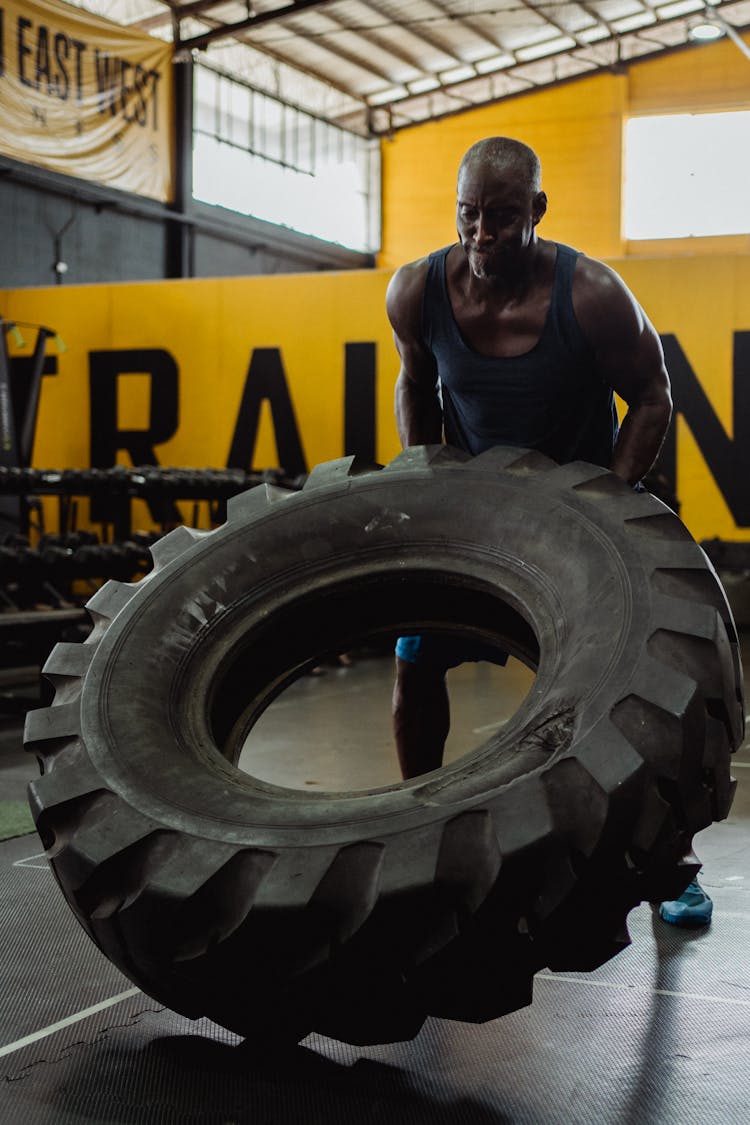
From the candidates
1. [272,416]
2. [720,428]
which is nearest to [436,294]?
[720,428]

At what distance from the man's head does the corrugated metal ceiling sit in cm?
1138

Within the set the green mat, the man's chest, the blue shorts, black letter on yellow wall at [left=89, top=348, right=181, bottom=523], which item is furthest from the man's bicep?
black letter on yellow wall at [left=89, top=348, right=181, bottom=523]

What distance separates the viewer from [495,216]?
6.02ft

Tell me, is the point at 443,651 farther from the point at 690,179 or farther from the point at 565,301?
the point at 690,179

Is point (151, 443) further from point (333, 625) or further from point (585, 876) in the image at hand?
point (585, 876)

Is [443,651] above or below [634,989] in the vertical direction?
above

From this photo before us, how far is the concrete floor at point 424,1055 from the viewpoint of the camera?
1370 mm

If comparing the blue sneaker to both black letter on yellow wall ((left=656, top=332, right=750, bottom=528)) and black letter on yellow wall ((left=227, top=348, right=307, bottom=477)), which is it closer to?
→ black letter on yellow wall ((left=656, top=332, right=750, bottom=528))

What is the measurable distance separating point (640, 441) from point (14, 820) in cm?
177

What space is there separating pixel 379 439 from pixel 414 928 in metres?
7.03

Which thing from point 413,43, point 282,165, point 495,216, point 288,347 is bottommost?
point 495,216

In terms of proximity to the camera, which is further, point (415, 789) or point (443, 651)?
point (443, 651)

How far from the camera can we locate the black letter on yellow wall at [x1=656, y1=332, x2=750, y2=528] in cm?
746

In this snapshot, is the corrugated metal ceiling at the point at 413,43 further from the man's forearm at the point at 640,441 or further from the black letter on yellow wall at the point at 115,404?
the man's forearm at the point at 640,441
